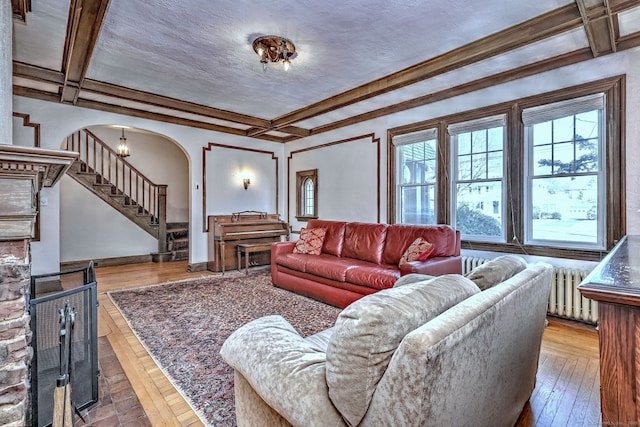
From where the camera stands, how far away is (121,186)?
699 cm

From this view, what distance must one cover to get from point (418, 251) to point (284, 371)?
8.75 ft

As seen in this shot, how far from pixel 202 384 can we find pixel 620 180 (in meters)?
3.97

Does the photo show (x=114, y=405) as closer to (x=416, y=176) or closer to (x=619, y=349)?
(x=619, y=349)

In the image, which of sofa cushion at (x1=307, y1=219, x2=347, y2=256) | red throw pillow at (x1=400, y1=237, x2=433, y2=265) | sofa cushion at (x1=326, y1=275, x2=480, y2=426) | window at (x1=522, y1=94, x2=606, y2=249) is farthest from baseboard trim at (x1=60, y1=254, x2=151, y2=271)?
window at (x1=522, y1=94, x2=606, y2=249)

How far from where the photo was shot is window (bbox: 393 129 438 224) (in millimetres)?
4484

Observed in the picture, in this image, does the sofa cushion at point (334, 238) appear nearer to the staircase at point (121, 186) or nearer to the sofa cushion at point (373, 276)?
the sofa cushion at point (373, 276)

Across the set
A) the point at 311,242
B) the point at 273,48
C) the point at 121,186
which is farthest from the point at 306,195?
the point at 121,186

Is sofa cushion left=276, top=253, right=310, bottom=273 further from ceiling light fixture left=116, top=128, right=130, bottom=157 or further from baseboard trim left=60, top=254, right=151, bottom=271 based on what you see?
ceiling light fixture left=116, top=128, right=130, bottom=157

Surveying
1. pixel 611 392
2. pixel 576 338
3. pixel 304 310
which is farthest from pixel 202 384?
pixel 576 338

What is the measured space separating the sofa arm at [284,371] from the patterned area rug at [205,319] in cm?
71

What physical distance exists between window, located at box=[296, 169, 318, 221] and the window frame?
6.09 feet

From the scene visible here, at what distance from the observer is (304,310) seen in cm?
351

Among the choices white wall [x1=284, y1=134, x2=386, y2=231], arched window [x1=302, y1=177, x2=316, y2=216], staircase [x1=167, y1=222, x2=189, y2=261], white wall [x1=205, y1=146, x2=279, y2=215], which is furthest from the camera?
staircase [x1=167, y1=222, x2=189, y2=261]

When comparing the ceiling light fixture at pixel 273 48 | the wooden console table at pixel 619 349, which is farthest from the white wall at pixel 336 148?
the wooden console table at pixel 619 349
